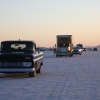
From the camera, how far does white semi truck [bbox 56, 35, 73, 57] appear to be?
172ft

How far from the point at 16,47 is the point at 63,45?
33.3m

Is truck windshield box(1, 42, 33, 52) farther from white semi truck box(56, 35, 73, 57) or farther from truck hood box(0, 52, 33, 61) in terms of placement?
white semi truck box(56, 35, 73, 57)

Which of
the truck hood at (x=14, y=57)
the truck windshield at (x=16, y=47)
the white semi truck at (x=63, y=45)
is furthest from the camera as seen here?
the white semi truck at (x=63, y=45)

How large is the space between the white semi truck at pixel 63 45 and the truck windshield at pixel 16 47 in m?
32.7

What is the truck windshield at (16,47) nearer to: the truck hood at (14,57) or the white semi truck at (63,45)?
the truck hood at (14,57)

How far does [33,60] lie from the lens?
18.2m

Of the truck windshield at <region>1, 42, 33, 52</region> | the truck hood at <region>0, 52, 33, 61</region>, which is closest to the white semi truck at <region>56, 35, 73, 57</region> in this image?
the truck windshield at <region>1, 42, 33, 52</region>

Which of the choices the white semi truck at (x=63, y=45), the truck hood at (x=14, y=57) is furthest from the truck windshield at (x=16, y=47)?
the white semi truck at (x=63, y=45)

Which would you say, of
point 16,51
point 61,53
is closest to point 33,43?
point 16,51

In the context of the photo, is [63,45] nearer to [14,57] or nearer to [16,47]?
[16,47]

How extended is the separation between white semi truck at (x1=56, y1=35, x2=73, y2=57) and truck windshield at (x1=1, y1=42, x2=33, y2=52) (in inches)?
1288

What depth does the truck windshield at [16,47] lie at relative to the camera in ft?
64.7

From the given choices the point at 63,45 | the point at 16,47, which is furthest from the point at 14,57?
the point at 63,45

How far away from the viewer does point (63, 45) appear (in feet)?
174
